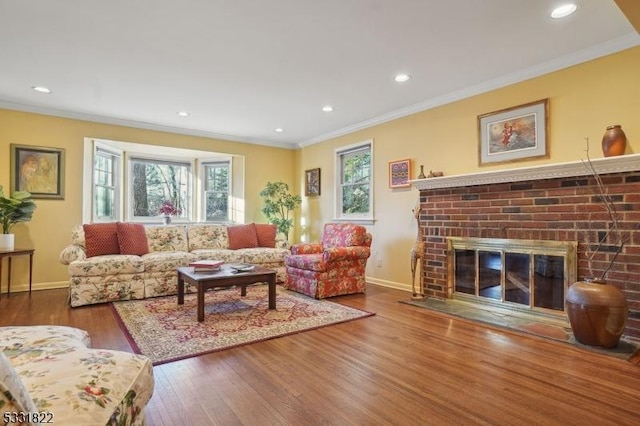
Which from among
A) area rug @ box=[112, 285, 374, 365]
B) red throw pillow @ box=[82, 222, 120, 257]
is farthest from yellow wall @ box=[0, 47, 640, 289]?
area rug @ box=[112, 285, 374, 365]

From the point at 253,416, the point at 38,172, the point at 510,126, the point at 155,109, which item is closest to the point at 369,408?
the point at 253,416

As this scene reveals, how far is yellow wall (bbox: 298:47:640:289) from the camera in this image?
2.86 meters

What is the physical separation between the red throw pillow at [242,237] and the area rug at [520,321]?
2.47 metres

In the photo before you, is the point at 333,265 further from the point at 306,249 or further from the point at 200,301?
the point at 200,301

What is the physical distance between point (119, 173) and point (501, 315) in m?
5.62

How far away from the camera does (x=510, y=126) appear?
350 cm

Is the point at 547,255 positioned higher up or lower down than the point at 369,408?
higher up

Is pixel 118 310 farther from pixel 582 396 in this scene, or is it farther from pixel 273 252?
pixel 582 396

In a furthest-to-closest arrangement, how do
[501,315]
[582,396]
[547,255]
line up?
1. [501,315]
2. [547,255]
3. [582,396]

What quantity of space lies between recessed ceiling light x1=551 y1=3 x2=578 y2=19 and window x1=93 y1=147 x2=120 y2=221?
557 cm

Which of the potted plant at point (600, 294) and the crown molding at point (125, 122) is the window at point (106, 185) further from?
the potted plant at point (600, 294)

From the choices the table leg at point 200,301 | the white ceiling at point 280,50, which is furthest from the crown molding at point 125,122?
the table leg at point 200,301

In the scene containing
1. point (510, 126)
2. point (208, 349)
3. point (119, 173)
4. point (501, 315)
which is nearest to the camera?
point (208, 349)

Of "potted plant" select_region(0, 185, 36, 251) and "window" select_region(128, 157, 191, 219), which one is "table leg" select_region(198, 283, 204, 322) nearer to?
"potted plant" select_region(0, 185, 36, 251)
